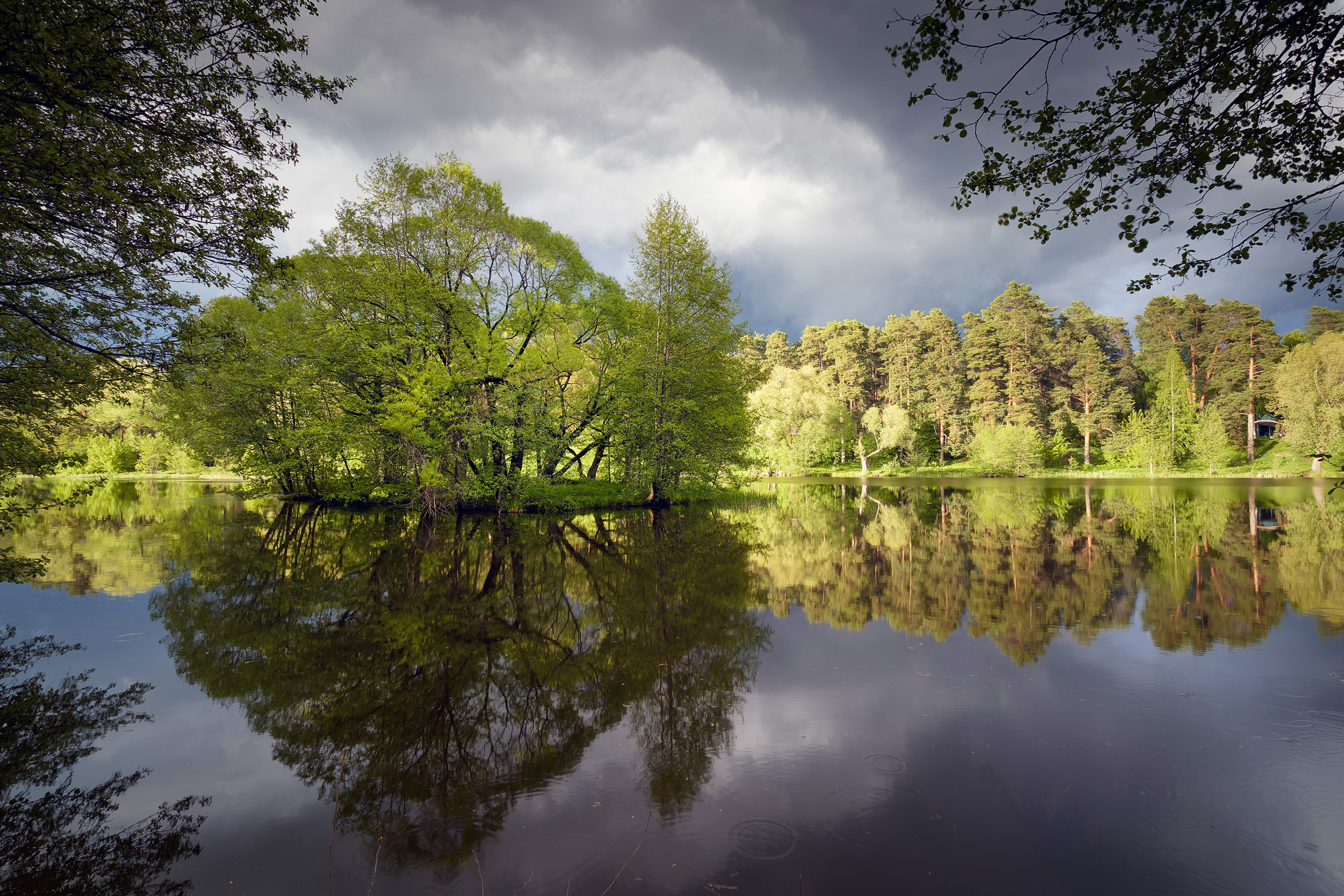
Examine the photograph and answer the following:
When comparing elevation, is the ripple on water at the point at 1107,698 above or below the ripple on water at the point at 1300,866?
above

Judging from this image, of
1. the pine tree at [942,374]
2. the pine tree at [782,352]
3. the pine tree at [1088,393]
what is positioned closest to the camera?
the pine tree at [1088,393]

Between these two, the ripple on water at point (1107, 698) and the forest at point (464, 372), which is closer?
the ripple on water at point (1107, 698)

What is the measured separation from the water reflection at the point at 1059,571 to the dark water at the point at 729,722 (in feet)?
0.36

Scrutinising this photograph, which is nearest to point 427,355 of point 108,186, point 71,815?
point 108,186

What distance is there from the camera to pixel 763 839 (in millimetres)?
3461

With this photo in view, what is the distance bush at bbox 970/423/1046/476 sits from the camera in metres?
57.1

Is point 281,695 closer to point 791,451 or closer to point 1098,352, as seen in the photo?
A: point 791,451

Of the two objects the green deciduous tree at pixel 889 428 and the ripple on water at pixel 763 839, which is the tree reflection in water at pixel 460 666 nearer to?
the ripple on water at pixel 763 839

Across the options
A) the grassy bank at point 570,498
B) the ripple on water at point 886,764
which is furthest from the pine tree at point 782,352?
the ripple on water at point 886,764

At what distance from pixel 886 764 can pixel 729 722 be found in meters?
1.40

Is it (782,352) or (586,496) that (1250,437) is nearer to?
(782,352)

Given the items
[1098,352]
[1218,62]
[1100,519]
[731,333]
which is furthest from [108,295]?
→ [1098,352]

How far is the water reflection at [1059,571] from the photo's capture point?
8.03m

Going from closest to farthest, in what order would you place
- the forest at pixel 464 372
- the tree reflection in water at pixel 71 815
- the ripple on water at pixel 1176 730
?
the tree reflection in water at pixel 71 815
the ripple on water at pixel 1176 730
the forest at pixel 464 372
